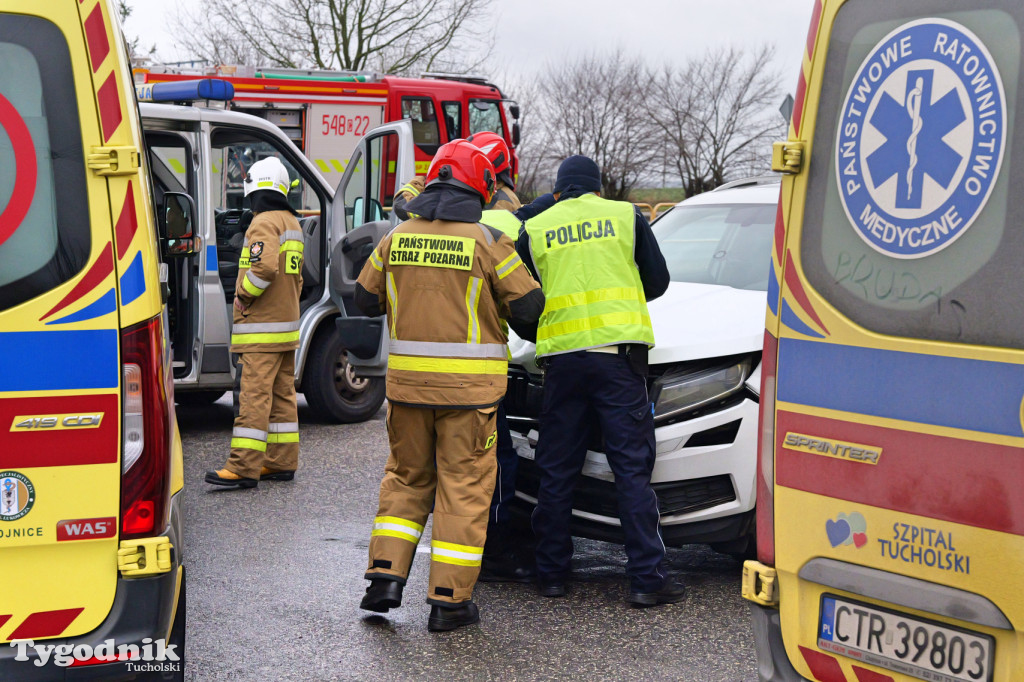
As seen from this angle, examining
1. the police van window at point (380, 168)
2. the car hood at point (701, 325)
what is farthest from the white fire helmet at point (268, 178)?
the car hood at point (701, 325)

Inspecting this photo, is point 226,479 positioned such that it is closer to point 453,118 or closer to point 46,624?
point 46,624

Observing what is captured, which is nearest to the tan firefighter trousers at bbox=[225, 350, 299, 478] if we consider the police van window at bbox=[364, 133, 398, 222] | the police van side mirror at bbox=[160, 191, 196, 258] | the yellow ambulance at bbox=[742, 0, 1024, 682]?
the police van window at bbox=[364, 133, 398, 222]

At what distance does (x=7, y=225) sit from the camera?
2670 mm

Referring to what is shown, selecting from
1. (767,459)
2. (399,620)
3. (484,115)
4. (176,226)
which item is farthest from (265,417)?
(484,115)

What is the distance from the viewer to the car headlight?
4488 mm

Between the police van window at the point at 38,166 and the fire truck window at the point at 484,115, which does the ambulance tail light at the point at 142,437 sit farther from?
the fire truck window at the point at 484,115

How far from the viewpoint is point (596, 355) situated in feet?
14.6

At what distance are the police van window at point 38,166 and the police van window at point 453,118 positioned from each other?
14.3 m

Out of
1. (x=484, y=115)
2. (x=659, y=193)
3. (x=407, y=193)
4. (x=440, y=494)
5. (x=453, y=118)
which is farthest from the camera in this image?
(x=659, y=193)

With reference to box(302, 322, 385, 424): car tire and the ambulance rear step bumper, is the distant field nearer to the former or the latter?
box(302, 322, 385, 424): car tire

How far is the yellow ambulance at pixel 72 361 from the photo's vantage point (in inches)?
104

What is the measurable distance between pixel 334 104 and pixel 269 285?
29.5 feet

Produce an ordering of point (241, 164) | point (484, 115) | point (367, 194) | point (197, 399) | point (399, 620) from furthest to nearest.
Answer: point (484, 115), point (197, 399), point (241, 164), point (367, 194), point (399, 620)

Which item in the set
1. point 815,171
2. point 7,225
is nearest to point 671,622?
point 815,171
